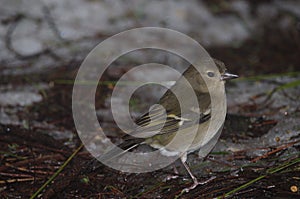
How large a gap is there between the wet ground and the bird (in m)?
0.15

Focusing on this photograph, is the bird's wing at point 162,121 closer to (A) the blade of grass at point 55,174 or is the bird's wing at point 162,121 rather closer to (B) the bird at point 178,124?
(B) the bird at point 178,124

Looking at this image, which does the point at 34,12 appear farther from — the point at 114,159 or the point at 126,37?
the point at 114,159

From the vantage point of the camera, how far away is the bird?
320cm

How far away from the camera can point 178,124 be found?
10.9 ft

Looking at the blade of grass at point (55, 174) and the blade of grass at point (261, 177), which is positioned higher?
the blade of grass at point (261, 177)

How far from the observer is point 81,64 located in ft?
17.5

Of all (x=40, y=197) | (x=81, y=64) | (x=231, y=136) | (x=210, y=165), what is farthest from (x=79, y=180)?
(x=81, y=64)

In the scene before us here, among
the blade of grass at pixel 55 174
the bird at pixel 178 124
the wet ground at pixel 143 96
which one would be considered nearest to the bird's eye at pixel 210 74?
the bird at pixel 178 124

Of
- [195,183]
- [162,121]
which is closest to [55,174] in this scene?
[162,121]

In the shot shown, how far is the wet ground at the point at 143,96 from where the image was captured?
3111mm

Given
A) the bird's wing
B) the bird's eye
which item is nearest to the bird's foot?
the bird's wing

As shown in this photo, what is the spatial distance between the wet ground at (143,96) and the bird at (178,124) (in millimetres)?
151

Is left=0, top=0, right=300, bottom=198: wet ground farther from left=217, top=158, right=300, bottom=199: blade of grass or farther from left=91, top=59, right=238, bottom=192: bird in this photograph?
left=91, top=59, right=238, bottom=192: bird

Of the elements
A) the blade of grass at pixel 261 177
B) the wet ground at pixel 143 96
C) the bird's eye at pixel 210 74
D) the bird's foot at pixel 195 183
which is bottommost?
the wet ground at pixel 143 96
